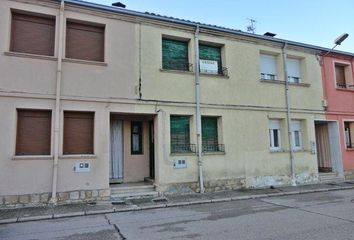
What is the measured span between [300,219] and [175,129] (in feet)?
17.8

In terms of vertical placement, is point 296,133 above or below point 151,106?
below

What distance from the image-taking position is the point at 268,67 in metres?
13.4

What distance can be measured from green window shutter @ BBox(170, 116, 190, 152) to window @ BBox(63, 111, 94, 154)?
2917 millimetres

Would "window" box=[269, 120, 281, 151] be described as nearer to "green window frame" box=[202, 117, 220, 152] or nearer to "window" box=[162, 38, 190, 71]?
"green window frame" box=[202, 117, 220, 152]

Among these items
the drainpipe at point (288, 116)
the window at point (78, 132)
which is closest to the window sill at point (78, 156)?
the window at point (78, 132)

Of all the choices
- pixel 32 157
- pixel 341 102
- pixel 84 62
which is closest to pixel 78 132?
pixel 32 157

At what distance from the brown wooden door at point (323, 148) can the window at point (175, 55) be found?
7821 millimetres

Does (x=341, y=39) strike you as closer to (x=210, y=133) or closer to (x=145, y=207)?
(x=210, y=133)

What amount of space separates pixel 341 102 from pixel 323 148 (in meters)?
2.38

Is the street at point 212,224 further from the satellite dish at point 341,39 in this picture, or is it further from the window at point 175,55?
the satellite dish at point 341,39

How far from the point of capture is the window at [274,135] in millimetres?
12984

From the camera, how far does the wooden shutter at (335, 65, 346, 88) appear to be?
15.1 metres

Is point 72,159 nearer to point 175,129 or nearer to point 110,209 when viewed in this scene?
point 110,209

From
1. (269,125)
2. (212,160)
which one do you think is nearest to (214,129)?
(212,160)
